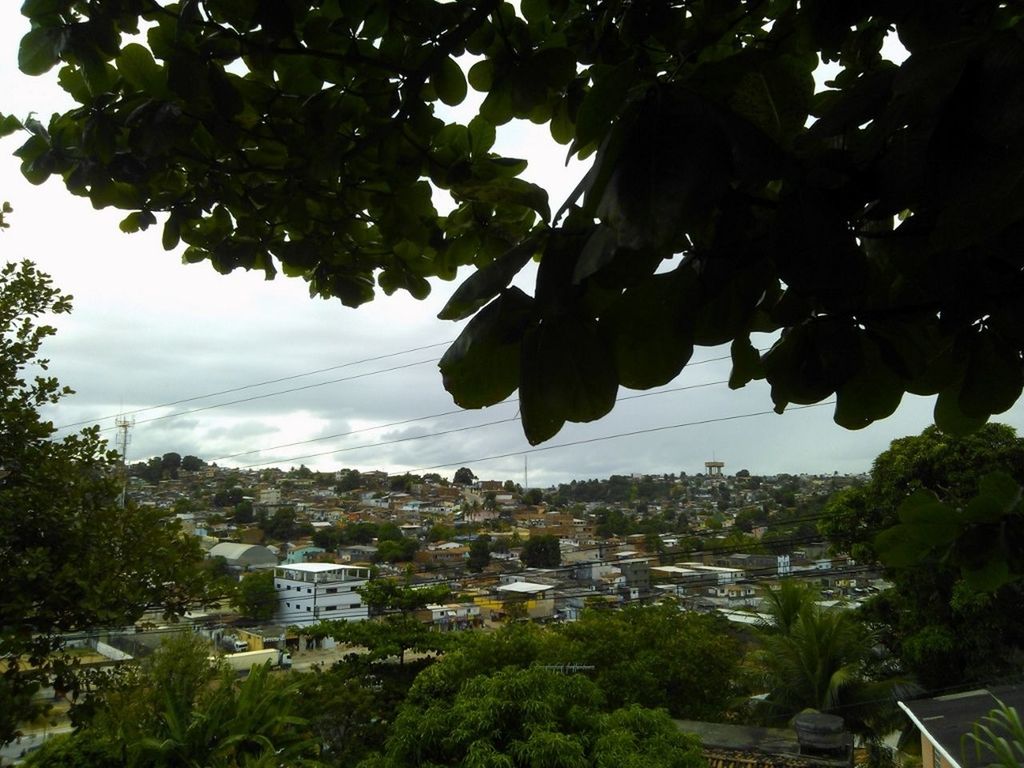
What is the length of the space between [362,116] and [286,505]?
1551 cm

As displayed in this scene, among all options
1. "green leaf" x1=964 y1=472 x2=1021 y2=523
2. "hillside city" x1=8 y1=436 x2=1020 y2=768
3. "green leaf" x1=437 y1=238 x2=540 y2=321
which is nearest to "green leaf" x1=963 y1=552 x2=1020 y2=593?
"green leaf" x1=964 y1=472 x2=1021 y2=523

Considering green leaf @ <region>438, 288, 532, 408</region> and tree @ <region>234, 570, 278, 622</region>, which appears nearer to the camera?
green leaf @ <region>438, 288, 532, 408</region>

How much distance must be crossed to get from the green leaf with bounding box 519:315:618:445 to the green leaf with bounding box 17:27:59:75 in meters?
0.80

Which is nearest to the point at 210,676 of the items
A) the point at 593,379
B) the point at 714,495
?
the point at 593,379

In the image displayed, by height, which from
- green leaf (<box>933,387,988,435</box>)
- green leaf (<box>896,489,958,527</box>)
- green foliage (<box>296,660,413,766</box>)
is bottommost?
green foliage (<box>296,660,413,766</box>)

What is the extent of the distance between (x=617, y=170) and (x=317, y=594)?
12.4 metres

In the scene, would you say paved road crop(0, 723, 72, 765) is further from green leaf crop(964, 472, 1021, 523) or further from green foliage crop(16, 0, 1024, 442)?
green leaf crop(964, 472, 1021, 523)

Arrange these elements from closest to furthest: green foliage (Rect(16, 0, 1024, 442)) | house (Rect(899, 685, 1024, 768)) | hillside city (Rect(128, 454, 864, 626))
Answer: green foliage (Rect(16, 0, 1024, 442)) → house (Rect(899, 685, 1024, 768)) → hillside city (Rect(128, 454, 864, 626))

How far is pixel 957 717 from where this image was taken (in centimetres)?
735

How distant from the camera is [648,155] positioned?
0.36 m

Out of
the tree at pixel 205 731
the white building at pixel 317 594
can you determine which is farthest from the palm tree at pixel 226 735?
the white building at pixel 317 594

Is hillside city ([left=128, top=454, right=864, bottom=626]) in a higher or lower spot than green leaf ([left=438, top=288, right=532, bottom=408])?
lower

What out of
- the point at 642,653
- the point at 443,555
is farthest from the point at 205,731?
the point at 443,555

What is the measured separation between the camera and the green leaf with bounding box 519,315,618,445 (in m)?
0.44
